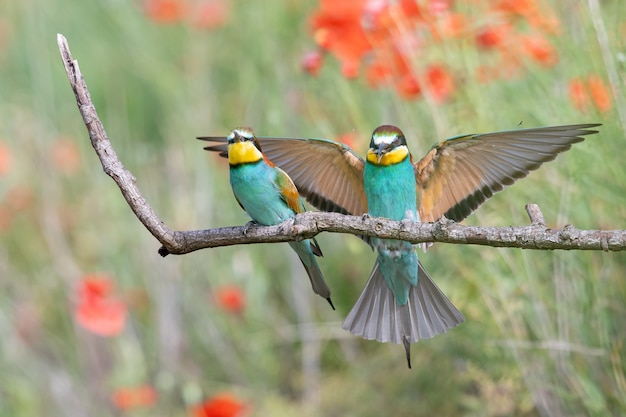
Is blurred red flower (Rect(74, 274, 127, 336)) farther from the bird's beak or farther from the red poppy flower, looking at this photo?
the red poppy flower

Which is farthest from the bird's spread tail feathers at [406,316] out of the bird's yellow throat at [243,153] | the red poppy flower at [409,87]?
the red poppy flower at [409,87]

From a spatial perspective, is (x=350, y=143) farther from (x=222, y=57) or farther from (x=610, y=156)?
(x=222, y=57)

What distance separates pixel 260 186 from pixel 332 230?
72 cm

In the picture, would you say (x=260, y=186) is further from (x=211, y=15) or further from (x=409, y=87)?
(x=211, y=15)

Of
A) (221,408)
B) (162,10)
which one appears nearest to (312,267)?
(221,408)

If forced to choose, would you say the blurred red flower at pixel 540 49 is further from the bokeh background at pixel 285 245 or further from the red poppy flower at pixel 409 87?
the red poppy flower at pixel 409 87

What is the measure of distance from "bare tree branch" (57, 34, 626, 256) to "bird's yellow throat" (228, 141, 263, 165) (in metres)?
0.56

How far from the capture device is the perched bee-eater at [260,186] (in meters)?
2.40

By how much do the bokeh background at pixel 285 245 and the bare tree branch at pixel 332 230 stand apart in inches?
37.0

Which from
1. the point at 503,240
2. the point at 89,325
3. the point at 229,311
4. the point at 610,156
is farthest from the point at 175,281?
the point at 503,240

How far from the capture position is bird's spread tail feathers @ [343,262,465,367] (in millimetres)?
2289

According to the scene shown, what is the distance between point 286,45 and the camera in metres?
4.11

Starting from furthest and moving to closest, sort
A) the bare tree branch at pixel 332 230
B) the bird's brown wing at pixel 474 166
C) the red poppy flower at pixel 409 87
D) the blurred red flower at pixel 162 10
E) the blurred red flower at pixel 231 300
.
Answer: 1. the blurred red flower at pixel 162 10
2. the blurred red flower at pixel 231 300
3. the red poppy flower at pixel 409 87
4. the bird's brown wing at pixel 474 166
5. the bare tree branch at pixel 332 230

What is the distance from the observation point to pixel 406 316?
238cm
